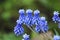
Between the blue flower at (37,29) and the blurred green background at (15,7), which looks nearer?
the blue flower at (37,29)

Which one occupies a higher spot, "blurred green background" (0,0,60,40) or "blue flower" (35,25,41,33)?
"blurred green background" (0,0,60,40)

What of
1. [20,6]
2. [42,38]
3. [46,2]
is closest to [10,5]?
[20,6]

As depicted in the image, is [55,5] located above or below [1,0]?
below

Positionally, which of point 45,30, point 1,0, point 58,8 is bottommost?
point 45,30

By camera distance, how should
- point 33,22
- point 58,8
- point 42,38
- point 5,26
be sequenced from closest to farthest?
point 33,22, point 42,38, point 58,8, point 5,26

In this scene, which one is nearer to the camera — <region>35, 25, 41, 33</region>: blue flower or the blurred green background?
<region>35, 25, 41, 33</region>: blue flower

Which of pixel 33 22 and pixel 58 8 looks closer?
pixel 33 22

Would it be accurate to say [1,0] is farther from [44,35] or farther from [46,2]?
[44,35]

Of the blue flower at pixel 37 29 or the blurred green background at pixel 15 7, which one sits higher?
the blurred green background at pixel 15 7

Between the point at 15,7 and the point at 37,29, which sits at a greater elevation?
the point at 15,7

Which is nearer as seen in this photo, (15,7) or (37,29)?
(37,29)

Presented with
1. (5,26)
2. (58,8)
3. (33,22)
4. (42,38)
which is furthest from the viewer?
(5,26)
